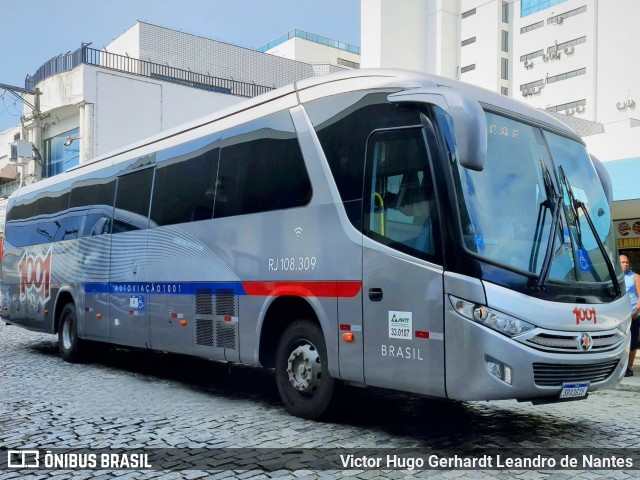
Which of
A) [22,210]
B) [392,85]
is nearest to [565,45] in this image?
[22,210]

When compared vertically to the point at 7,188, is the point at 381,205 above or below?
below

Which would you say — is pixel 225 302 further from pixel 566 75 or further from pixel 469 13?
pixel 469 13

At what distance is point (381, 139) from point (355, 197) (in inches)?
24.4

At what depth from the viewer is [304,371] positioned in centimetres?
745

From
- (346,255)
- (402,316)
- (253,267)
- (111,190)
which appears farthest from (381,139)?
(111,190)

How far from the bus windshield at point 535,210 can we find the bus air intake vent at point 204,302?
13.3ft

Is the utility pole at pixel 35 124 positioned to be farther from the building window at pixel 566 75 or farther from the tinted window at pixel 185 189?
the building window at pixel 566 75

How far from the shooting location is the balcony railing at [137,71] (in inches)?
1156

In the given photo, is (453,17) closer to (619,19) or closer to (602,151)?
(619,19)

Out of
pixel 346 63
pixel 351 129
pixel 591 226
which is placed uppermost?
pixel 346 63

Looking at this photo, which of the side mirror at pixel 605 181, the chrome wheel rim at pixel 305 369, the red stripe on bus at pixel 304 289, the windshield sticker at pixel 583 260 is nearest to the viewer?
the windshield sticker at pixel 583 260

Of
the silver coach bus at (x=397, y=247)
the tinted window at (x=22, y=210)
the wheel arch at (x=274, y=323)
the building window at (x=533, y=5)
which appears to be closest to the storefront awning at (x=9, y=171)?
the tinted window at (x=22, y=210)

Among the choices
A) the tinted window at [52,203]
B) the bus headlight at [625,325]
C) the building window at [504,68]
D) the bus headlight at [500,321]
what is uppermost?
the building window at [504,68]

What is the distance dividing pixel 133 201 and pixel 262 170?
151 inches
